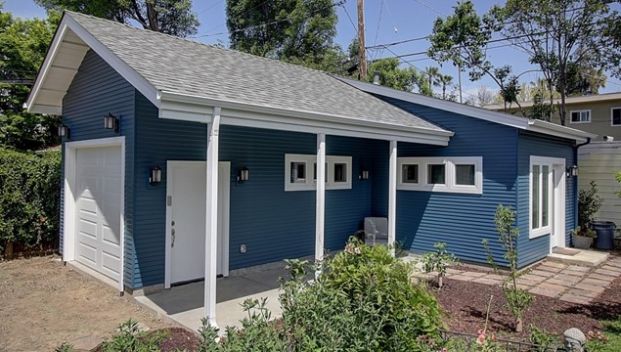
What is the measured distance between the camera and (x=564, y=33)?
1703cm

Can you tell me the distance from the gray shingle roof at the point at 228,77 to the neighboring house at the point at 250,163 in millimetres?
44

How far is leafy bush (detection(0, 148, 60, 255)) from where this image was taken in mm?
8312

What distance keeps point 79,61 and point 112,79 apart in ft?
4.71

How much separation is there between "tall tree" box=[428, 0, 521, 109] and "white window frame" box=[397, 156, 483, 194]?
11.6 meters

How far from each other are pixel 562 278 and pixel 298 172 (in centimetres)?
522

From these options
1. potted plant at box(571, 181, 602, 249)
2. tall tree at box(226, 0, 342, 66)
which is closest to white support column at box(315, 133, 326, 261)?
potted plant at box(571, 181, 602, 249)

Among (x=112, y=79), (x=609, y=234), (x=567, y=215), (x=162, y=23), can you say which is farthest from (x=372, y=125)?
(x=162, y=23)

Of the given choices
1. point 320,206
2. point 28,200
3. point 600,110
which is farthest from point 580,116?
point 28,200

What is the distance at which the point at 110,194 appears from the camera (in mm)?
7121

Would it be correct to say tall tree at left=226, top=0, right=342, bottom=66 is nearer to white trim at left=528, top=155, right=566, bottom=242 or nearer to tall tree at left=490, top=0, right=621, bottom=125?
tall tree at left=490, top=0, right=621, bottom=125

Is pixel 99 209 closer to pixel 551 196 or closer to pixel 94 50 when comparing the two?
pixel 94 50

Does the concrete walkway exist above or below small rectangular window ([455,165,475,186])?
below

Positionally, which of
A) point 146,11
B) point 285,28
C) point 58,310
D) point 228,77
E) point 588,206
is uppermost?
point 146,11

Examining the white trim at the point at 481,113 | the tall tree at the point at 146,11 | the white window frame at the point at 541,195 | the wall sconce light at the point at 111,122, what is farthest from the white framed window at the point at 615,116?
the tall tree at the point at 146,11
